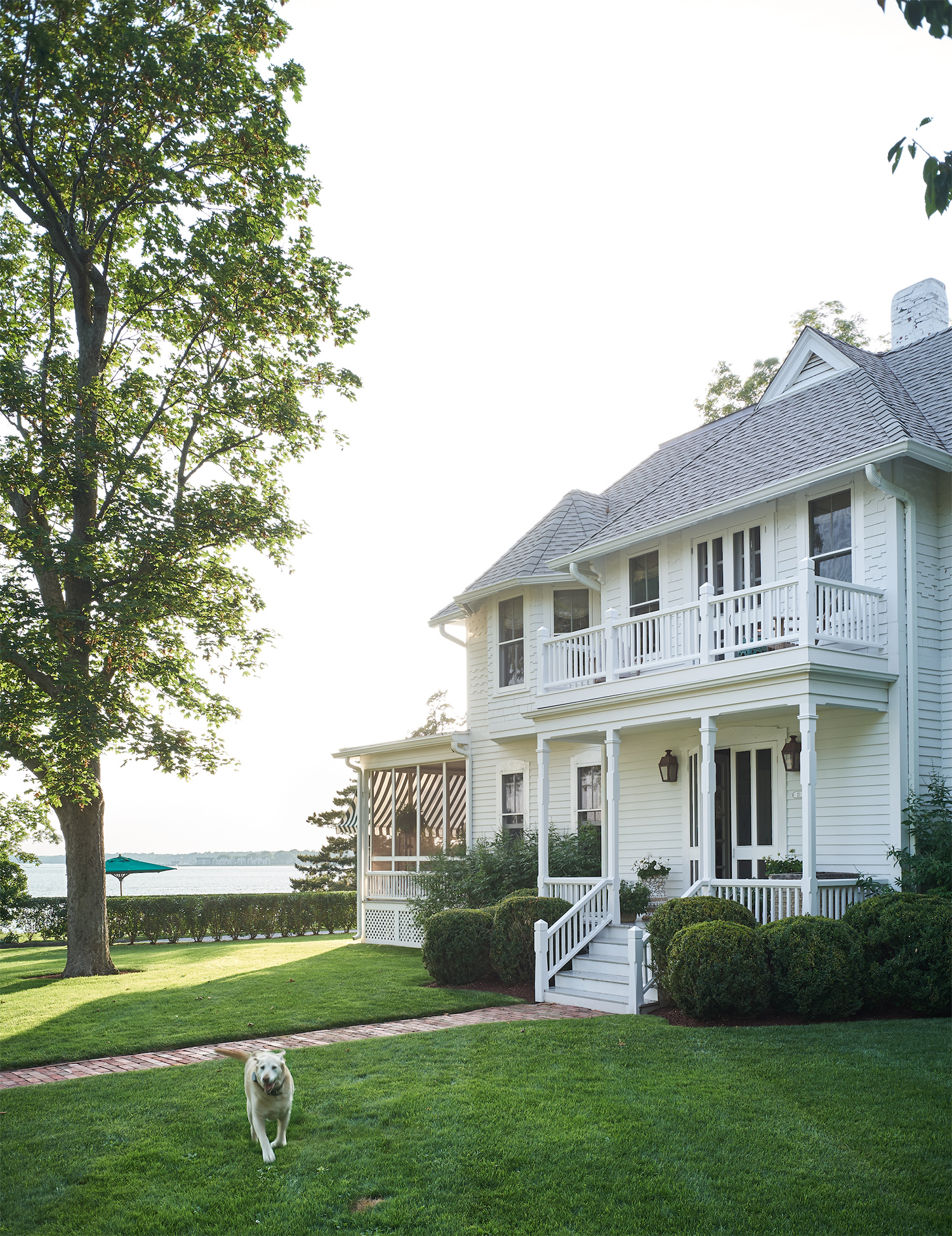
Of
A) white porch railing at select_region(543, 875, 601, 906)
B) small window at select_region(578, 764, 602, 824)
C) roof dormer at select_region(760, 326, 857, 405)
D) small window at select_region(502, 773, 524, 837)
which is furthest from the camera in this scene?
small window at select_region(502, 773, 524, 837)

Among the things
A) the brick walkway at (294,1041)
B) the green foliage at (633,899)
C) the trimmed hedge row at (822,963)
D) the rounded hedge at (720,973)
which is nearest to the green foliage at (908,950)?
the trimmed hedge row at (822,963)

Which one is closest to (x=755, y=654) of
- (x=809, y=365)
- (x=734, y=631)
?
(x=734, y=631)

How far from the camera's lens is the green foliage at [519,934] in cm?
1450

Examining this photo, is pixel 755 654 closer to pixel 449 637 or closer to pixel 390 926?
pixel 449 637

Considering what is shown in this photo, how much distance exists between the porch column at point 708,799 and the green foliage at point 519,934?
93.7 inches

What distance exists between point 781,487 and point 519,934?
726 cm

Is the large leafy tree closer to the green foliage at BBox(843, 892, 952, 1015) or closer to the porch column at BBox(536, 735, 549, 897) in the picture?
the porch column at BBox(536, 735, 549, 897)

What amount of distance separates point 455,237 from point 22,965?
619 inches

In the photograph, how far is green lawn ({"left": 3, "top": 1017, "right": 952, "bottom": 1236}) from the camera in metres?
5.70

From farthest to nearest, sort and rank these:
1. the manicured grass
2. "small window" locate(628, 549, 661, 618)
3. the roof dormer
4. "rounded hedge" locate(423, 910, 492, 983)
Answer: "small window" locate(628, 549, 661, 618) → the roof dormer → "rounded hedge" locate(423, 910, 492, 983) → the manicured grass

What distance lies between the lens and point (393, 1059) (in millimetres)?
9336

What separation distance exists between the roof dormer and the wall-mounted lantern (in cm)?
627

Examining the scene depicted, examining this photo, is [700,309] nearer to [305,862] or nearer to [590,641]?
[590,641]

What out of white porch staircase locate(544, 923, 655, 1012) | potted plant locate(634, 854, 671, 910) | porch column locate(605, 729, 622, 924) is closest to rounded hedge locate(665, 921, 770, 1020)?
white porch staircase locate(544, 923, 655, 1012)
